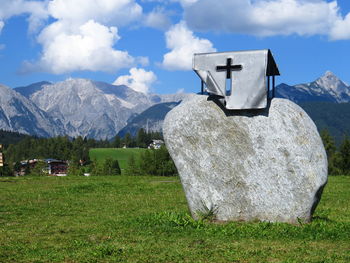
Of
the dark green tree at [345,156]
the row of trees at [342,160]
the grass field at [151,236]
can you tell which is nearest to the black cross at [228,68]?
the grass field at [151,236]

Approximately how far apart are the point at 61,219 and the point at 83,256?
22.5 ft

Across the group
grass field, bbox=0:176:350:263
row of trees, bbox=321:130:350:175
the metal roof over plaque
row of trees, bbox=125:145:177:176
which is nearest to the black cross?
the metal roof over plaque

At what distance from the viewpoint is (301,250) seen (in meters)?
12.3

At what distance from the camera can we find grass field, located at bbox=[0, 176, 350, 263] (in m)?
11.7

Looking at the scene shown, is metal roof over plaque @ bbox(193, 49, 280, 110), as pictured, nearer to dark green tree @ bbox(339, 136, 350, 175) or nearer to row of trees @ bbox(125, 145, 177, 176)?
dark green tree @ bbox(339, 136, 350, 175)

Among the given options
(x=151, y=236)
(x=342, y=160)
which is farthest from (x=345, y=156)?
(x=151, y=236)

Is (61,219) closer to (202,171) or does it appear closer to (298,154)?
(202,171)

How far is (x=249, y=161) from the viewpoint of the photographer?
16.4m

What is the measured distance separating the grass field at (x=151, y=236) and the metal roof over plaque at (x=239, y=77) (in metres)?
4.13

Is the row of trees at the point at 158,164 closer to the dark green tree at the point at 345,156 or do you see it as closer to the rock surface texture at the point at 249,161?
the dark green tree at the point at 345,156

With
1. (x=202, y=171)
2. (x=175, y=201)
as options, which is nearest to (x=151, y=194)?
(x=175, y=201)

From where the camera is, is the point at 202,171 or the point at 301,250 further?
the point at 202,171

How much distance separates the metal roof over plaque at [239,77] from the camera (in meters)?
16.7

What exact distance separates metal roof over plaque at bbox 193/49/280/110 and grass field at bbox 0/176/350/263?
4134 mm
